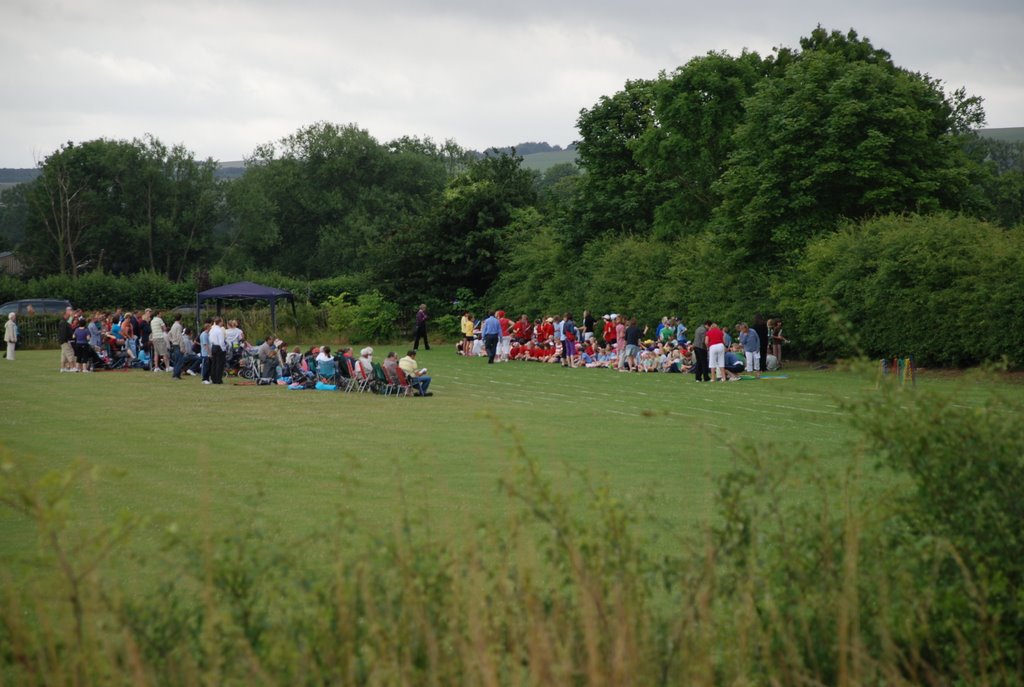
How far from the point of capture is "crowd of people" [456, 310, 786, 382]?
101 feet

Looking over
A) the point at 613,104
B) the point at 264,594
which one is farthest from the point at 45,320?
the point at 264,594

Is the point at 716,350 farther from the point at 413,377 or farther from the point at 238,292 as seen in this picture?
the point at 238,292

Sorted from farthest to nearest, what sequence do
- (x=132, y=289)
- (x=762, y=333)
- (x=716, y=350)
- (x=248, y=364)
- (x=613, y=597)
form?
(x=132, y=289)
(x=762, y=333)
(x=248, y=364)
(x=716, y=350)
(x=613, y=597)

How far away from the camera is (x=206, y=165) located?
94.4m

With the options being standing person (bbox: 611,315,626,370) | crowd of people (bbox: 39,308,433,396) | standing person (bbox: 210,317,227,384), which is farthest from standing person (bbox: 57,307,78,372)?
standing person (bbox: 611,315,626,370)

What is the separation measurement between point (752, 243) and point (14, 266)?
81.9 metres

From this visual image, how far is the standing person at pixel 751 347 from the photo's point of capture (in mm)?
32625

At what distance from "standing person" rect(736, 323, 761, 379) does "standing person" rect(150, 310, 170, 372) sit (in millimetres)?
16597

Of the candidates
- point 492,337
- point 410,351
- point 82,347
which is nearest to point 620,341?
point 492,337

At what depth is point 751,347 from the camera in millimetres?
32781

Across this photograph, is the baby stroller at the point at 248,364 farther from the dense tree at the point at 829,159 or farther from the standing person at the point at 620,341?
the dense tree at the point at 829,159

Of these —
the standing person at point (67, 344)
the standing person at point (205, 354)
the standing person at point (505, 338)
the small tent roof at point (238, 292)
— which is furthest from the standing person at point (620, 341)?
the standing person at point (67, 344)

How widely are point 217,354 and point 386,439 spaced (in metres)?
13.8

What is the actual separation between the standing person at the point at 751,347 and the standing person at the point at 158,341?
16597 millimetres
